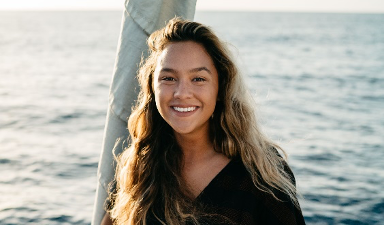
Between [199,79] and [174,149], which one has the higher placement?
[199,79]

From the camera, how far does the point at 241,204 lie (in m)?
2.44

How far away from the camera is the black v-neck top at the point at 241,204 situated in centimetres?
241

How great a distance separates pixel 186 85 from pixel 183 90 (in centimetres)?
3

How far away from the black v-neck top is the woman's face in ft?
1.02

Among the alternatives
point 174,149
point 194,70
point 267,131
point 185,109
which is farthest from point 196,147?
point 267,131

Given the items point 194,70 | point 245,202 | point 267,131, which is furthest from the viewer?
point 267,131

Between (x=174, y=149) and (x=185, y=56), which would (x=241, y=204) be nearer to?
(x=174, y=149)

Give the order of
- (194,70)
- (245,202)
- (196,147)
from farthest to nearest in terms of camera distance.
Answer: (196,147) → (194,70) → (245,202)

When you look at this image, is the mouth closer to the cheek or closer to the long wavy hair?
the cheek

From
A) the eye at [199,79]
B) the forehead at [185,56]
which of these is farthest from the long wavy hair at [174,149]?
the eye at [199,79]

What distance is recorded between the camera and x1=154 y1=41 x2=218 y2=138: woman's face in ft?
8.26

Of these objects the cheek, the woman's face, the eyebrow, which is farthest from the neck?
the eyebrow

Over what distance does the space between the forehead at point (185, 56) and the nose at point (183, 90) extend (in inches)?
3.0

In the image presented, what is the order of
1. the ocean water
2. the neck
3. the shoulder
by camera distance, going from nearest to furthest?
the shoulder < the neck < the ocean water
